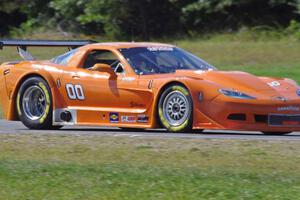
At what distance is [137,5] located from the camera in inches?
1400

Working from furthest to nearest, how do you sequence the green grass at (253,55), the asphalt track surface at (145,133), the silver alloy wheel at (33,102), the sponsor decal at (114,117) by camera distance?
the green grass at (253,55), the silver alloy wheel at (33,102), the sponsor decal at (114,117), the asphalt track surface at (145,133)

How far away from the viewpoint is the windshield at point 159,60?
42.3 ft

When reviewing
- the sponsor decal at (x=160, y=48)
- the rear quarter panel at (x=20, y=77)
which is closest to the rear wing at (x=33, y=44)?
the rear quarter panel at (x=20, y=77)

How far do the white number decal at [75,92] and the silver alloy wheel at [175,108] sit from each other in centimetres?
145

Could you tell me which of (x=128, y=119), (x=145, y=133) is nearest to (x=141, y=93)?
(x=128, y=119)

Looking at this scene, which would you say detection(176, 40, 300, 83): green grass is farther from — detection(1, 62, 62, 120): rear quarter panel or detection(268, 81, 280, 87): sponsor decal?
detection(268, 81, 280, 87): sponsor decal

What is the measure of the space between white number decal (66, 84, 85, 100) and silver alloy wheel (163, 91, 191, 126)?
145cm

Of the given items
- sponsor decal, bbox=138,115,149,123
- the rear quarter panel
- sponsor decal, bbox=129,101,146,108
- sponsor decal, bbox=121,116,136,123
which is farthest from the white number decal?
sponsor decal, bbox=138,115,149,123

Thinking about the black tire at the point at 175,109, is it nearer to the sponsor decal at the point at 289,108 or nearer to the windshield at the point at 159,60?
the windshield at the point at 159,60

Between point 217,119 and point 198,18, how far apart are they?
2348cm

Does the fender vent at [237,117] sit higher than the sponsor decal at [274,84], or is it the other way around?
the sponsor decal at [274,84]

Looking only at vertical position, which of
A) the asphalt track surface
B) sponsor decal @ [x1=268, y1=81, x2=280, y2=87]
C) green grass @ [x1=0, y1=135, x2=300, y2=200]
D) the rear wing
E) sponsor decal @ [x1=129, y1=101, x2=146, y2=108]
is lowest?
green grass @ [x1=0, y1=135, x2=300, y2=200]

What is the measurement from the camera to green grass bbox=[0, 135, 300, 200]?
7.73m

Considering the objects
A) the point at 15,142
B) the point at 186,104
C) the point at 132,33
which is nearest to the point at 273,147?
the point at 186,104
